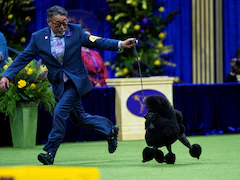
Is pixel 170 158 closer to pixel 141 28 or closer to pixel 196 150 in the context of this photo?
pixel 196 150

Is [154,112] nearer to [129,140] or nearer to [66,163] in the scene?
[66,163]

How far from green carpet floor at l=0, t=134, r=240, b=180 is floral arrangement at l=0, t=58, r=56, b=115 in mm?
577

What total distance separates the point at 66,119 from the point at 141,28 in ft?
21.8

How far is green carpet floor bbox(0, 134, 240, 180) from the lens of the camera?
569 centimetres

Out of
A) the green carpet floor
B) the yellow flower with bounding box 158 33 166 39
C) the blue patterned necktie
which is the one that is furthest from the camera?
the yellow flower with bounding box 158 33 166 39

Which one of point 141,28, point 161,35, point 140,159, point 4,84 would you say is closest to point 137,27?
point 141,28

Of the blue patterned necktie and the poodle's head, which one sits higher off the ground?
the blue patterned necktie

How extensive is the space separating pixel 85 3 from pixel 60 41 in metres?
6.99

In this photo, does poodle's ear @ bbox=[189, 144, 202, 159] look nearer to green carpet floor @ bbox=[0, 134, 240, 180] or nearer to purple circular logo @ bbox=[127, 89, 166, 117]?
green carpet floor @ bbox=[0, 134, 240, 180]

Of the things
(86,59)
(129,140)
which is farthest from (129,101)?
(86,59)

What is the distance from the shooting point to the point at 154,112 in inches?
250

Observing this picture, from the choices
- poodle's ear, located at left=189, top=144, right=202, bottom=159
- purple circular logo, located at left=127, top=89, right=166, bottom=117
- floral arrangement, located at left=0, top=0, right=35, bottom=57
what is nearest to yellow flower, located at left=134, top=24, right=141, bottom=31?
floral arrangement, located at left=0, top=0, right=35, bottom=57

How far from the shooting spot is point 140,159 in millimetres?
7168

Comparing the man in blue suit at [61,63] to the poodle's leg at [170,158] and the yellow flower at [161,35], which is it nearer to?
the poodle's leg at [170,158]
